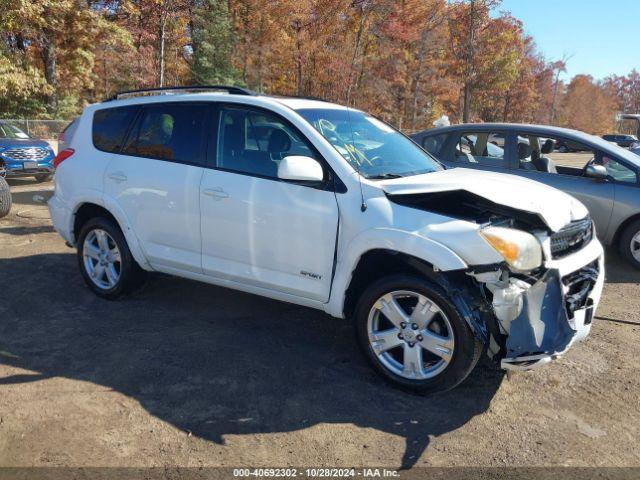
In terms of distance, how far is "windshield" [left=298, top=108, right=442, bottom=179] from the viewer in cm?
384

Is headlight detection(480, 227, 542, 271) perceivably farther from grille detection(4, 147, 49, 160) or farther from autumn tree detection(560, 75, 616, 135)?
autumn tree detection(560, 75, 616, 135)

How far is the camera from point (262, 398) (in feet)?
11.0

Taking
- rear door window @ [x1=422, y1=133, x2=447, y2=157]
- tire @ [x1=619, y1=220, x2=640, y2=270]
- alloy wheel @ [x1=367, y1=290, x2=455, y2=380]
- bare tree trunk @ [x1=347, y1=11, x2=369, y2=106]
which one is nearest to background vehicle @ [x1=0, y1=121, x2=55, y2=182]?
rear door window @ [x1=422, y1=133, x2=447, y2=157]

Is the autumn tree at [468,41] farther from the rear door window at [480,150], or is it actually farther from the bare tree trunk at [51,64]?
the rear door window at [480,150]

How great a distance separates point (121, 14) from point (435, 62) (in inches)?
798

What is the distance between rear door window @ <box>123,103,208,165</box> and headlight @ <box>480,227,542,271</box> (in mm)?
2321

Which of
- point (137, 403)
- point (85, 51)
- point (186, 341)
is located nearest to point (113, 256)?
point (186, 341)

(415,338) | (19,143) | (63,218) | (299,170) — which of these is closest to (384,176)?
(299,170)

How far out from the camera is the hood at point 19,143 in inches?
526

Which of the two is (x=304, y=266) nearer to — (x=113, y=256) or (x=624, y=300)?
(x=113, y=256)

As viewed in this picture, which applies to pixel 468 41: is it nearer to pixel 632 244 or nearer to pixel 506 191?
pixel 632 244

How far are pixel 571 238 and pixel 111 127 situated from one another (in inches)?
157

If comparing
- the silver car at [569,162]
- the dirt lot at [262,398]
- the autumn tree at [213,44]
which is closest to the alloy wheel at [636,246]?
the silver car at [569,162]

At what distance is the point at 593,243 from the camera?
385 cm
